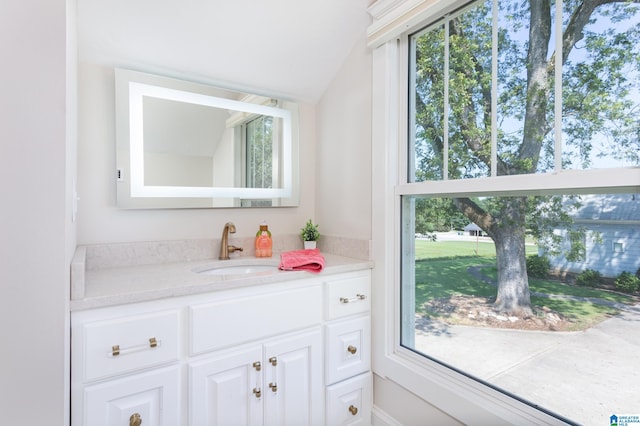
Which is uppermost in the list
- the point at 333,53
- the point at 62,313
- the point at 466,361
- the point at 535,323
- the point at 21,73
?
the point at 333,53

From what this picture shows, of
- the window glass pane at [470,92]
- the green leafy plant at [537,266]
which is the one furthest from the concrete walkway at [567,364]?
the window glass pane at [470,92]

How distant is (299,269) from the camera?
1.43 meters

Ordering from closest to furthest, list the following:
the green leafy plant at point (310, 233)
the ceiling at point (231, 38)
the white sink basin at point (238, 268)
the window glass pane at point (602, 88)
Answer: the window glass pane at point (602, 88), the ceiling at point (231, 38), the white sink basin at point (238, 268), the green leafy plant at point (310, 233)

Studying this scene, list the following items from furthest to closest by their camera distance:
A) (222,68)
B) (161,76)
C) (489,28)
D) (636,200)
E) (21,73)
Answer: (222,68) < (161,76) < (489,28) < (636,200) < (21,73)

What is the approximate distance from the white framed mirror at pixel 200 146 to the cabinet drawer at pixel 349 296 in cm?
66

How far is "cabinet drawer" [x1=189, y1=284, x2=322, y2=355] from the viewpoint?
3.88 ft

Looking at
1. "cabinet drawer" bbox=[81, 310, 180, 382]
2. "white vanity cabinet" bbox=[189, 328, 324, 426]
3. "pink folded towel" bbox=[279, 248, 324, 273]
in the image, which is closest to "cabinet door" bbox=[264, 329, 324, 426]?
"white vanity cabinet" bbox=[189, 328, 324, 426]

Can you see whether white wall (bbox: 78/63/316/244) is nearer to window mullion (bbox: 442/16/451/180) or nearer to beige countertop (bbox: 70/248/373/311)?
beige countertop (bbox: 70/248/373/311)

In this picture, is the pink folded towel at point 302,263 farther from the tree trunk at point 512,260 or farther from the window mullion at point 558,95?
the window mullion at point 558,95

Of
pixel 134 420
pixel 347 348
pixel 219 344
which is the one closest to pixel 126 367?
pixel 134 420

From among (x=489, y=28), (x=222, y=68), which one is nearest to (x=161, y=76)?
(x=222, y=68)

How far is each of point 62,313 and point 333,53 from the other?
171 cm

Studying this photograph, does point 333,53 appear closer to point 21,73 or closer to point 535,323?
point 21,73
